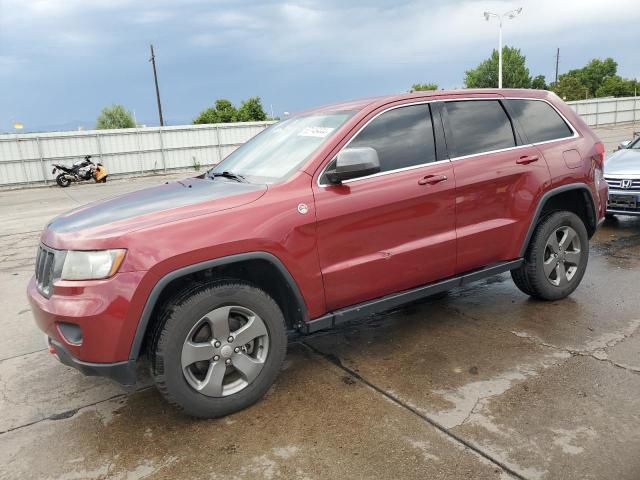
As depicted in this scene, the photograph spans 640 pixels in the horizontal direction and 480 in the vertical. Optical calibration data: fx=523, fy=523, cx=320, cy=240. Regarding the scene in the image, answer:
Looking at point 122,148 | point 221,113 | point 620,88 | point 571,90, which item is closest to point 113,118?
point 221,113

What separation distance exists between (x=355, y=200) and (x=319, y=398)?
1.24m

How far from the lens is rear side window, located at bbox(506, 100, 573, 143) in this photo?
423 centimetres

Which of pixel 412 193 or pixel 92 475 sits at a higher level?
pixel 412 193

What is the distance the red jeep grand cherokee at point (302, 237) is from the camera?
2705 mm

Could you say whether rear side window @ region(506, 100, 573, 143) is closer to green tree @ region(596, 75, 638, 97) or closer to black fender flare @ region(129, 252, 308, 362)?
black fender flare @ region(129, 252, 308, 362)

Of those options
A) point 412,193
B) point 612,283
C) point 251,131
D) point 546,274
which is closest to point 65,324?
point 412,193

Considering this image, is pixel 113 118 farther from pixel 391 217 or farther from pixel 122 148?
pixel 391 217

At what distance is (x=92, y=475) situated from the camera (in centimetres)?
262

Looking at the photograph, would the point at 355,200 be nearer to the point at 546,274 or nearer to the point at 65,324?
the point at 65,324

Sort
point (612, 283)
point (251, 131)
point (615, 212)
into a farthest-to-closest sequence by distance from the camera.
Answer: point (251, 131)
point (615, 212)
point (612, 283)

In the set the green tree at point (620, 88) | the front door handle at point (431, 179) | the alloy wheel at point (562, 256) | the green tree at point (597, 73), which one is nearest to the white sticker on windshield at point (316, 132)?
the front door handle at point (431, 179)

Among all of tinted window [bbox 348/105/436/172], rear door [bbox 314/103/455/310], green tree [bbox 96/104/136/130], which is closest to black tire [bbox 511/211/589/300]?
rear door [bbox 314/103/455/310]

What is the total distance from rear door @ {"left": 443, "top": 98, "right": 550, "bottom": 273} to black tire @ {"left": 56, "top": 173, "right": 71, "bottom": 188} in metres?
21.3

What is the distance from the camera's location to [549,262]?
441 cm
